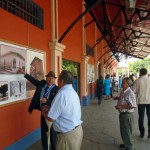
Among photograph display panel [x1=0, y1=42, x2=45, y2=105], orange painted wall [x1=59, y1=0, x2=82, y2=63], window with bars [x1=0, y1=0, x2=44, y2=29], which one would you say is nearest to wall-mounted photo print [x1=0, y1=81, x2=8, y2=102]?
photograph display panel [x1=0, y1=42, x2=45, y2=105]

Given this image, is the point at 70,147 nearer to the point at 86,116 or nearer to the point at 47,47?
the point at 47,47

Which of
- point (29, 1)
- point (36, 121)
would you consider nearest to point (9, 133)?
point (36, 121)

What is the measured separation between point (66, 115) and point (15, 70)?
231 centimetres

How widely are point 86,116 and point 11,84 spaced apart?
19.3ft

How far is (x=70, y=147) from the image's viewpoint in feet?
12.0

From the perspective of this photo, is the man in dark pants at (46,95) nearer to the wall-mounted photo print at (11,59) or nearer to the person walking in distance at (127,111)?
the wall-mounted photo print at (11,59)

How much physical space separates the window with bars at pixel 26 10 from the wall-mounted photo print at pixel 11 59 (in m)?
0.75

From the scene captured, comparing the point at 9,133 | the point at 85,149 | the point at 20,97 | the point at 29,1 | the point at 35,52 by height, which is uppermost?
the point at 29,1

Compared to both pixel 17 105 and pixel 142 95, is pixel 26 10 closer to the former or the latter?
pixel 17 105

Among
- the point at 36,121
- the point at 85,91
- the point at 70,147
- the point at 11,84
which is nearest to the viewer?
the point at 70,147

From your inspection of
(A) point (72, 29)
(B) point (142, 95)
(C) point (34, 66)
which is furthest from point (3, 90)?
(A) point (72, 29)

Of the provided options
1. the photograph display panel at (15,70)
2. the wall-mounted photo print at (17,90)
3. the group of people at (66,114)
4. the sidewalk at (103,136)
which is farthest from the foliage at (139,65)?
the group of people at (66,114)

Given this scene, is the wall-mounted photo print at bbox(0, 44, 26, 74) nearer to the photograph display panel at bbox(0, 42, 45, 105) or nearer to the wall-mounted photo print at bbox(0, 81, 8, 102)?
the photograph display panel at bbox(0, 42, 45, 105)

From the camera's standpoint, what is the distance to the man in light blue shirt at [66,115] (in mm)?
3496
